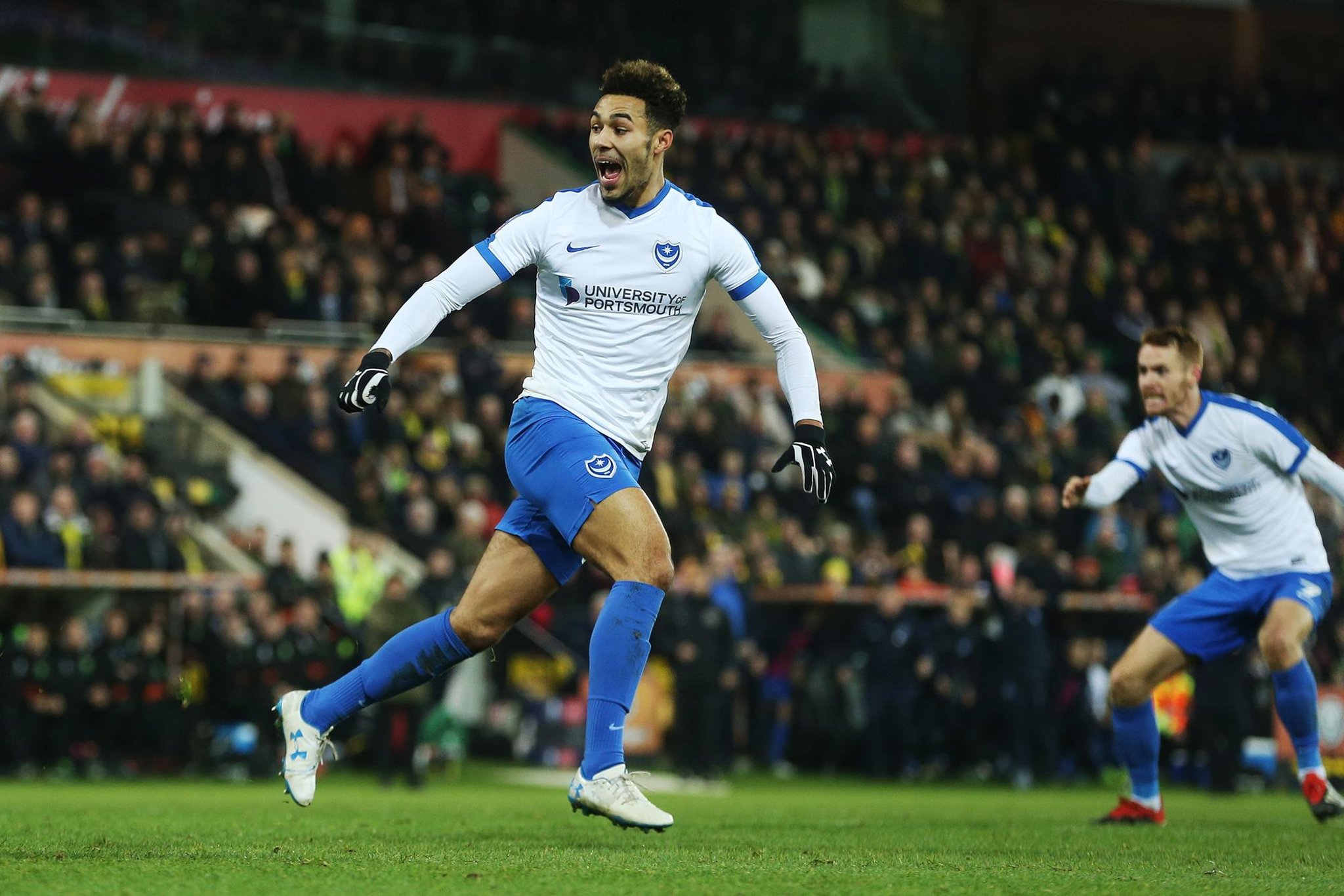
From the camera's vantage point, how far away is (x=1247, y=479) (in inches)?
376

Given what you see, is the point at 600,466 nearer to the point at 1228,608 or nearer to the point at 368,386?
the point at 368,386

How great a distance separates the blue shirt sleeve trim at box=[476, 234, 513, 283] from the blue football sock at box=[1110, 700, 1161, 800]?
425 cm

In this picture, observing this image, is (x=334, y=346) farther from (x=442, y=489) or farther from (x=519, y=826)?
(x=519, y=826)

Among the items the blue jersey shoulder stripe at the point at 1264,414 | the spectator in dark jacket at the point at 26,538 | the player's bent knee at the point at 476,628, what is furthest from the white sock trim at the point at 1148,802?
the spectator in dark jacket at the point at 26,538

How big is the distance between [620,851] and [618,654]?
69 centimetres

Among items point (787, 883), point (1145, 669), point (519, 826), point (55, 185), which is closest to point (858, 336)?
point (55, 185)

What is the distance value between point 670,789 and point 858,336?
1057cm

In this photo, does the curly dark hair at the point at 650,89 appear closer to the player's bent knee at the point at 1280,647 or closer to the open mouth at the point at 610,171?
the open mouth at the point at 610,171

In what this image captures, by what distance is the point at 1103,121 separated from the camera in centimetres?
3047

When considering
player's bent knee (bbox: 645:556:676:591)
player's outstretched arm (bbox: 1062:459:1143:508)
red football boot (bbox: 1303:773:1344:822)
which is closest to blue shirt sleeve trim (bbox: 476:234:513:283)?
player's bent knee (bbox: 645:556:676:591)

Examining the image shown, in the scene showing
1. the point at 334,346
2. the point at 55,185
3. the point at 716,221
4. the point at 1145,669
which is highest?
the point at 55,185

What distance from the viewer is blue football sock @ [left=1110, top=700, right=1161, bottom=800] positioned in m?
9.42

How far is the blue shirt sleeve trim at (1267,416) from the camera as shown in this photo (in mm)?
9492

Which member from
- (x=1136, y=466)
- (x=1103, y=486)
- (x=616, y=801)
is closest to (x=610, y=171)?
(x=616, y=801)
